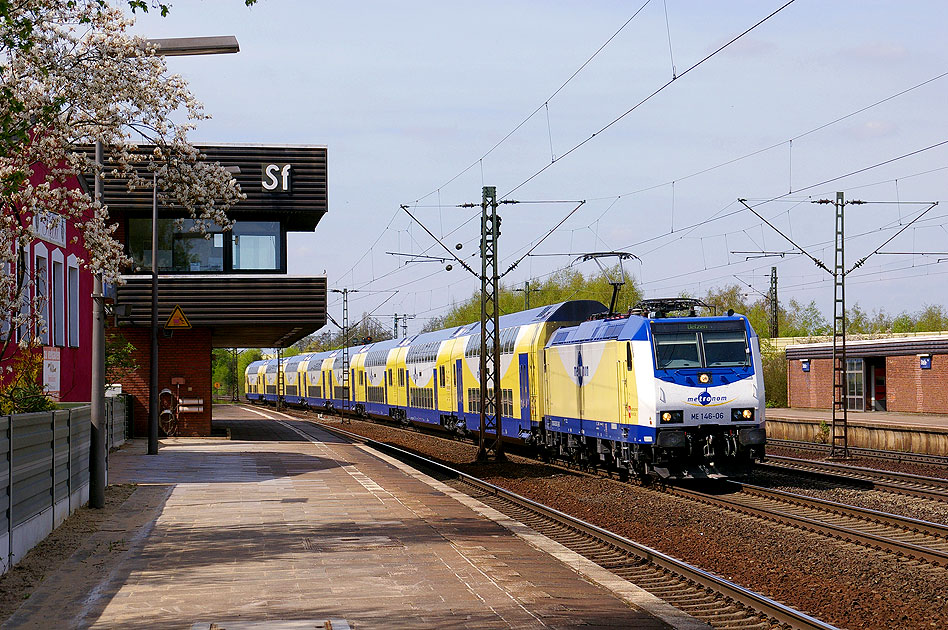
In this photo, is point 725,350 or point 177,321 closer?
point 725,350

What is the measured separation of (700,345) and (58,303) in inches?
487

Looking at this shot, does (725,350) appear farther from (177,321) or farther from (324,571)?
(177,321)

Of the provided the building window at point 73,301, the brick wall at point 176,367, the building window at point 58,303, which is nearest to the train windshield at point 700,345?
the building window at point 58,303

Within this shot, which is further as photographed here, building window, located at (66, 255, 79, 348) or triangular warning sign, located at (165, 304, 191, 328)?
triangular warning sign, located at (165, 304, 191, 328)

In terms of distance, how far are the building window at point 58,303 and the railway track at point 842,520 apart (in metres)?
12.1

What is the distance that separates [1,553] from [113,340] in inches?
877

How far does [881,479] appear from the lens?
70.4 feet

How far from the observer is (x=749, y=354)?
19781mm

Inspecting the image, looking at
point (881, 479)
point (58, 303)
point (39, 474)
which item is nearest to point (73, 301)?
point (58, 303)

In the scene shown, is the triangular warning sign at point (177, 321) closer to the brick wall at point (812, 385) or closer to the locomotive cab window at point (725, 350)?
the locomotive cab window at point (725, 350)

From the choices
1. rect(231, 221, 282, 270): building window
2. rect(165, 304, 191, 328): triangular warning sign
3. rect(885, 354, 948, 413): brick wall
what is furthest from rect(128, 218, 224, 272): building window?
rect(885, 354, 948, 413): brick wall

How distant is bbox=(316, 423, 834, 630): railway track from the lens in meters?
9.16

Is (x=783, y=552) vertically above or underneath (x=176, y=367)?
underneath

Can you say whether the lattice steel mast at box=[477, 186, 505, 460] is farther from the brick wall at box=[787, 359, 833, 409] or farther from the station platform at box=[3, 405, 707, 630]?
the brick wall at box=[787, 359, 833, 409]
